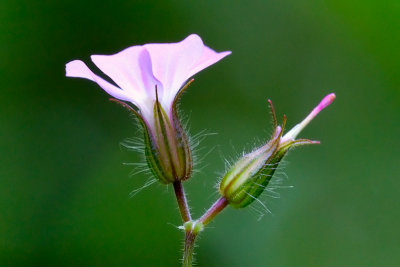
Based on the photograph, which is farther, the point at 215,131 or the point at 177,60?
the point at 215,131

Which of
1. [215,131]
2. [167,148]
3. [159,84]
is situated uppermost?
[159,84]

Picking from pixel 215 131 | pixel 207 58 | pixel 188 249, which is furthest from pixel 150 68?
pixel 215 131

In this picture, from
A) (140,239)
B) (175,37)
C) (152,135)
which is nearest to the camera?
(152,135)

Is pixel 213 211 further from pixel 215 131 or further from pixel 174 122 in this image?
pixel 215 131

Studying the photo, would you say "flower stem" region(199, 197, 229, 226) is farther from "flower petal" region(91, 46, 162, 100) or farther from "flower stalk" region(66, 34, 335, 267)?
"flower petal" region(91, 46, 162, 100)

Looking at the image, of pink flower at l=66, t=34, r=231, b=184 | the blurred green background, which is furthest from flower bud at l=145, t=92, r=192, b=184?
the blurred green background
